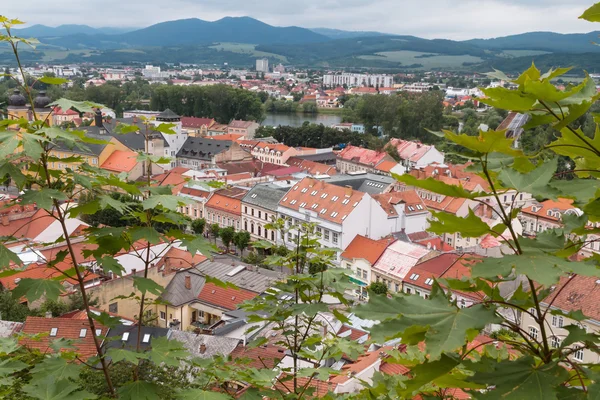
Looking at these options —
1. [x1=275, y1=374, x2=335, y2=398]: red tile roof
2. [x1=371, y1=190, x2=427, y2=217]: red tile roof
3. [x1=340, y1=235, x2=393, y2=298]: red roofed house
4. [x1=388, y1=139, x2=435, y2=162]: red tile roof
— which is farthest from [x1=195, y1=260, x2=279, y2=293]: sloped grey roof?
[x1=388, y1=139, x2=435, y2=162]: red tile roof

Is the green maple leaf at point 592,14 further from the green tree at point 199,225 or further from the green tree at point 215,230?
the green tree at point 215,230

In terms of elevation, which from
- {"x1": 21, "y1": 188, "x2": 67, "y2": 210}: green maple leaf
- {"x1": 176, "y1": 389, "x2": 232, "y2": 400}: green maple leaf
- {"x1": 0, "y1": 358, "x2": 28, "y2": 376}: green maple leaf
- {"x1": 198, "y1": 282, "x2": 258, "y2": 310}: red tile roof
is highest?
{"x1": 21, "y1": 188, "x2": 67, "y2": 210}: green maple leaf

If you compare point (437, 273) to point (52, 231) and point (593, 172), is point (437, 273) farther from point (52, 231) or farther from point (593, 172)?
point (593, 172)

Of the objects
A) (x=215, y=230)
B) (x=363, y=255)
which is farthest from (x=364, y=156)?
(x=363, y=255)

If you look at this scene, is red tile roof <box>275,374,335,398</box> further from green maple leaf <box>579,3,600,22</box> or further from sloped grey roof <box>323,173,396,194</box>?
sloped grey roof <box>323,173,396,194</box>

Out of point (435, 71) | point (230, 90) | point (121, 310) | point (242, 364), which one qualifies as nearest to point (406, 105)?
point (230, 90)

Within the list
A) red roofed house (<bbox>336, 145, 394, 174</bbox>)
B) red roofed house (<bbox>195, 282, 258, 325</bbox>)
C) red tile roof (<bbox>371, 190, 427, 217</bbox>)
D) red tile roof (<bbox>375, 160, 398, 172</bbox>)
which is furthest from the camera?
red roofed house (<bbox>336, 145, 394, 174</bbox>)

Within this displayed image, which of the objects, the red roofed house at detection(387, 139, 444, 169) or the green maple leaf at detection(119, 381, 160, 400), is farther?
the red roofed house at detection(387, 139, 444, 169)

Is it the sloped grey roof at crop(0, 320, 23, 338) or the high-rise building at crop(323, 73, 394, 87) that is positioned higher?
the sloped grey roof at crop(0, 320, 23, 338)
